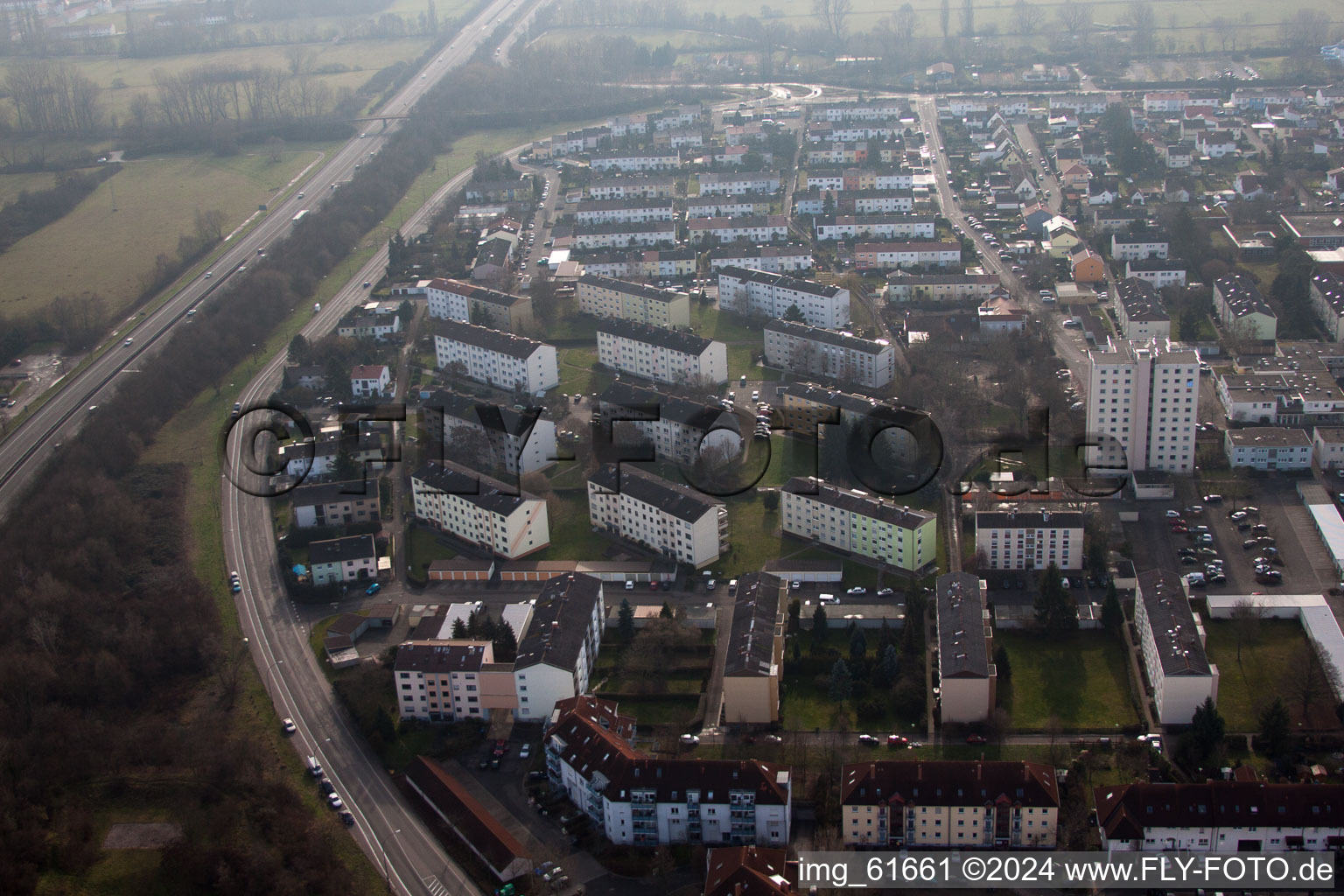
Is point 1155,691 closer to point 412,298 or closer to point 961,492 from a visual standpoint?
point 961,492

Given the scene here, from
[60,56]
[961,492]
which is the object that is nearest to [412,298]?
[961,492]

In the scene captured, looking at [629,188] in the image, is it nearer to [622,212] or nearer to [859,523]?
[622,212]

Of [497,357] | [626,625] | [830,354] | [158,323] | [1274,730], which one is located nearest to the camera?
[1274,730]

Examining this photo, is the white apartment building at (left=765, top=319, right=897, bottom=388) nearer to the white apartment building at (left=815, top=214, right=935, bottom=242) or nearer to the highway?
the white apartment building at (left=815, top=214, right=935, bottom=242)

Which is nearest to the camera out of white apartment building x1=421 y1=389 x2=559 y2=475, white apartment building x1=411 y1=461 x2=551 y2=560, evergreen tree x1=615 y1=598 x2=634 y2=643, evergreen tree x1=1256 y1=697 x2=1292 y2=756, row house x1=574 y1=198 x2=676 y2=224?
evergreen tree x1=1256 y1=697 x2=1292 y2=756

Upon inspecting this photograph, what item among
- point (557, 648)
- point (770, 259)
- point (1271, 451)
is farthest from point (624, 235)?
point (557, 648)

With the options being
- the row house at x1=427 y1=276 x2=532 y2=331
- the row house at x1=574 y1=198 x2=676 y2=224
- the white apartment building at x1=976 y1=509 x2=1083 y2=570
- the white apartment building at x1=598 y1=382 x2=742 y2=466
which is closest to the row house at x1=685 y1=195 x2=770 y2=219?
the row house at x1=574 y1=198 x2=676 y2=224
